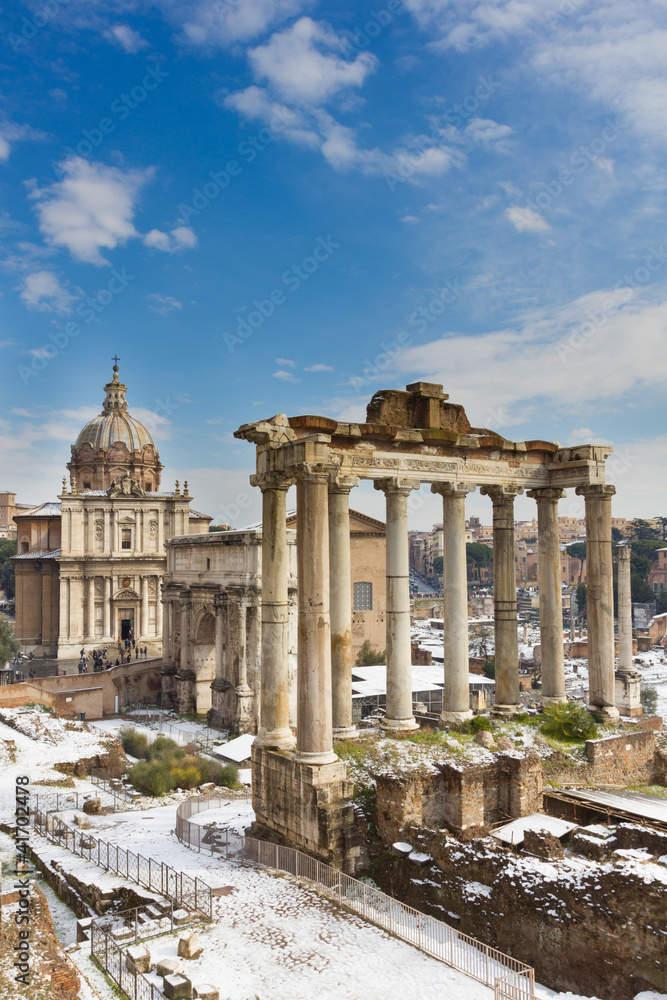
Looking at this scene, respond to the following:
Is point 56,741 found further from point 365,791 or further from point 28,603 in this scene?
point 28,603

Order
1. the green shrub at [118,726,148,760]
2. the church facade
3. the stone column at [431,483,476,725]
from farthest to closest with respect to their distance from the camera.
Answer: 1. the church facade
2. the green shrub at [118,726,148,760]
3. the stone column at [431,483,476,725]

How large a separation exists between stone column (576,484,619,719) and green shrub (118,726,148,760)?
18768 mm

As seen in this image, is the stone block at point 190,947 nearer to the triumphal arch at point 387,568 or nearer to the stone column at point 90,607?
the triumphal arch at point 387,568

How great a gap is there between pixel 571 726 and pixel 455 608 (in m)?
3.46

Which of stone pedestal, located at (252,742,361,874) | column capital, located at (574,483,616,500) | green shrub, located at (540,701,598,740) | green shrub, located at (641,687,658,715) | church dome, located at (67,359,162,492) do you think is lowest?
green shrub, located at (641,687,658,715)

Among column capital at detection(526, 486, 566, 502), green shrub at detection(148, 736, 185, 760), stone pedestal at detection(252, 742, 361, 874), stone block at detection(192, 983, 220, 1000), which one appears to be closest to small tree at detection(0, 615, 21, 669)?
green shrub at detection(148, 736, 185, 760)

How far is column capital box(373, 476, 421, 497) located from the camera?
50.4 feet

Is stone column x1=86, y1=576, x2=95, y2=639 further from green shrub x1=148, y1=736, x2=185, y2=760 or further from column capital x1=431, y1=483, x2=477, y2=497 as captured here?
column capital x1=431, y1=483, x2=477, y2=497

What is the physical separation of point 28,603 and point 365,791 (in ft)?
146

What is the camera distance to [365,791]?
13.2m

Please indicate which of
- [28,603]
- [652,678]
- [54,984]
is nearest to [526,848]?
[54,984]

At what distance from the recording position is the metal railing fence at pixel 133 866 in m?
11.6

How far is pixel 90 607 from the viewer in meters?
49.0

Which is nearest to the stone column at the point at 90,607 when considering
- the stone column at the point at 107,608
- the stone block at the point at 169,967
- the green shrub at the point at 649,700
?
the stone column at the point at 107,608
